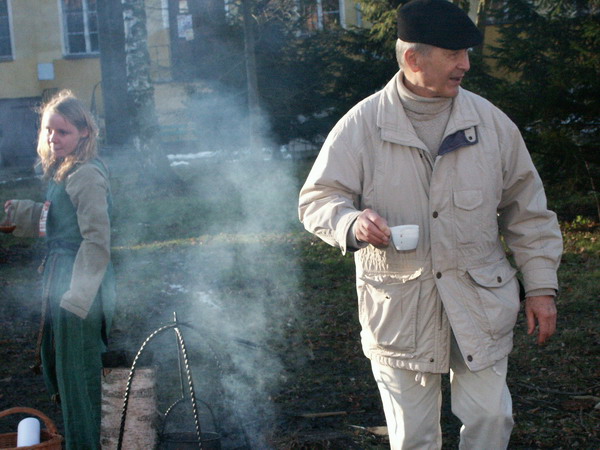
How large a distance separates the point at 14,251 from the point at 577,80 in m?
6.51

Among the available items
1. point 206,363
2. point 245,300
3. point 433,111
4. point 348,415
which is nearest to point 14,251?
point 245,300

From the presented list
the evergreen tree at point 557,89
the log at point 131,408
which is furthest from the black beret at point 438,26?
the evergreen tree at point 557,89

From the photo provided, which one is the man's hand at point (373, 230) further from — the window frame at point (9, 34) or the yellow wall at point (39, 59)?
the window frame at point (9, 34)

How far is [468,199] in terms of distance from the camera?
2832mm

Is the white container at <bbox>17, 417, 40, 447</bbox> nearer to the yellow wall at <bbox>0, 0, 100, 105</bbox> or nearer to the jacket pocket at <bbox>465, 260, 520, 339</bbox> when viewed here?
the jacket pocket at <bbox>465, 260, 520, 339</bbox>

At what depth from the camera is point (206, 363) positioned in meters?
5.54

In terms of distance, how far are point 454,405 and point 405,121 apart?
108 cm

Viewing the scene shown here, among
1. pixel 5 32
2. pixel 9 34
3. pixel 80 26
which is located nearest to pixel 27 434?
pixel 80 26

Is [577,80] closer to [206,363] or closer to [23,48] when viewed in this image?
[206,363]

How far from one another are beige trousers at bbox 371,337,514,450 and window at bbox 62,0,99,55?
18.6 meters

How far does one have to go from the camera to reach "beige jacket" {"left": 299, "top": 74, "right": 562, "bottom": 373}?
282 centimetres

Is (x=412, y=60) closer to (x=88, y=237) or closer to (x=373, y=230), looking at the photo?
(x=373, y=230)

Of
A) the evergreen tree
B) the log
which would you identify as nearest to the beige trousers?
the log

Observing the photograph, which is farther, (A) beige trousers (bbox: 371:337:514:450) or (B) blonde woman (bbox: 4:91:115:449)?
(B) blonde woman (bbox: 4:91:115:449)
